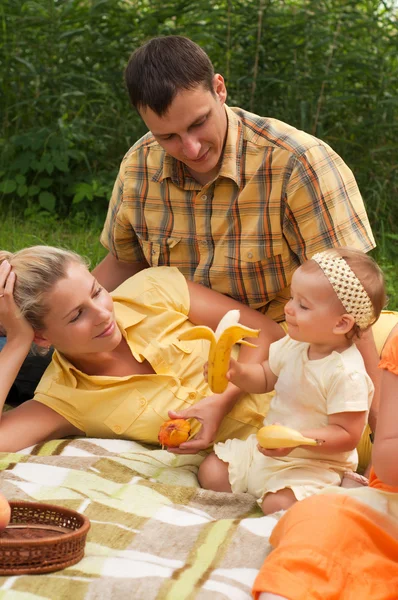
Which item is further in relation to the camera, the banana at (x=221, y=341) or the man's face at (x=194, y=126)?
the man's face at (x=194, y=126)

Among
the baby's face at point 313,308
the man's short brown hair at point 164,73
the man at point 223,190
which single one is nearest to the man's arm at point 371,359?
the man at point 223,190

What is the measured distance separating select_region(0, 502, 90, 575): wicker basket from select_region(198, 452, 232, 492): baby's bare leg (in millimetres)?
714

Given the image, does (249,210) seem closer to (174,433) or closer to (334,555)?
(174,433)

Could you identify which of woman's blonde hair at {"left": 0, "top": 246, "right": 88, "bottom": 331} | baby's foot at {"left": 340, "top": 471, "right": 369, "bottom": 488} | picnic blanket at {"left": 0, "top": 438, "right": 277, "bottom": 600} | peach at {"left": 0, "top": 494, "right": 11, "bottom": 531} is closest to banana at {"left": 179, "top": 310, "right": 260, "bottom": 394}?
picnic blanket at {"left": 0, "top": 438, "right": 277, "bottom": 600}

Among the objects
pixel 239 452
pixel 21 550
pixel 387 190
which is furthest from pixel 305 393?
pixel 387 190

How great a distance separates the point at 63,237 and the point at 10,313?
2614 millimetres

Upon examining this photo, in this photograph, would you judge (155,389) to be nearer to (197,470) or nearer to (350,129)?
(197,470)

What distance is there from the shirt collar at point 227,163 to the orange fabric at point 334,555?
1522 millimetres

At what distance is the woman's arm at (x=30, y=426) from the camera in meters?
3.27

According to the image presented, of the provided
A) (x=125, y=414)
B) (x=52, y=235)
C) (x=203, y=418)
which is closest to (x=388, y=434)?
(x=203, y=418)

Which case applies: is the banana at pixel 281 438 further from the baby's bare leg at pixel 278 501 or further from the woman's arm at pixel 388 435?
the woman's arm at pixel 388 435

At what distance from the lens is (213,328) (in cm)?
354

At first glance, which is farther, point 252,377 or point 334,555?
point 252,377

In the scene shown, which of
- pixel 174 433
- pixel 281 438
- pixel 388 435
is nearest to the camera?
pixel 388 435
